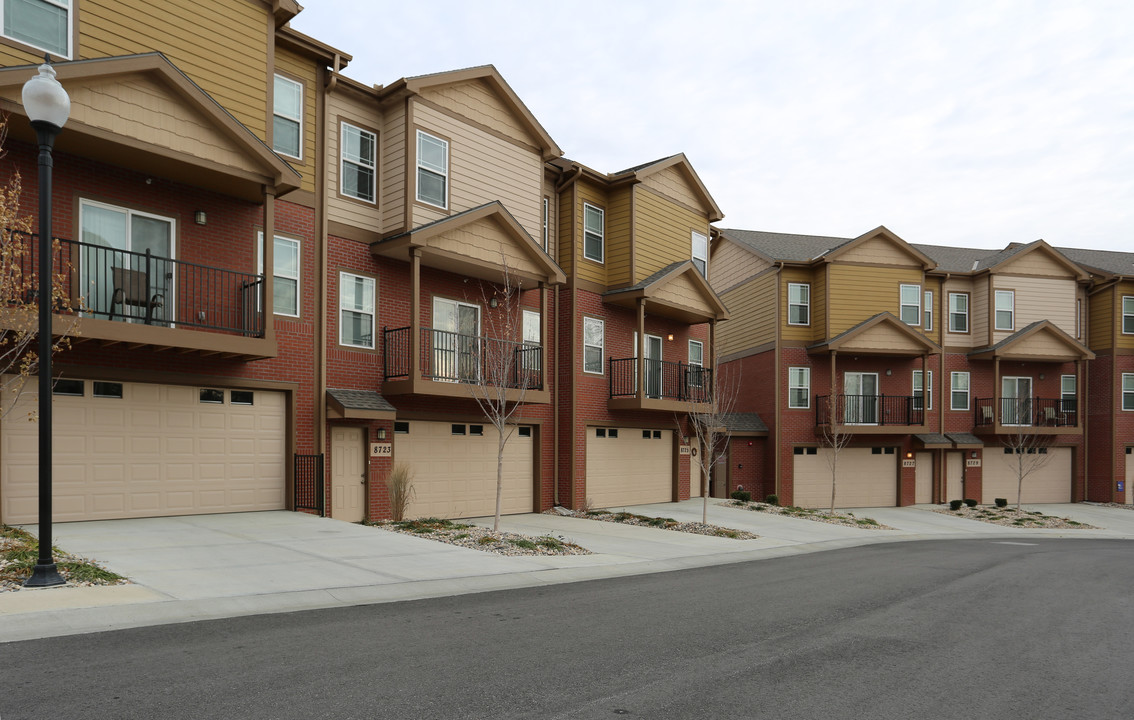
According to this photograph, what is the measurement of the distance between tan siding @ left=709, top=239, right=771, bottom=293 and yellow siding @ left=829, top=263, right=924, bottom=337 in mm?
2837

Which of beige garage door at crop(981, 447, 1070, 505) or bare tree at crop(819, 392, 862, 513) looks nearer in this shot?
bare tree at crop(819, 392, 862, 513)

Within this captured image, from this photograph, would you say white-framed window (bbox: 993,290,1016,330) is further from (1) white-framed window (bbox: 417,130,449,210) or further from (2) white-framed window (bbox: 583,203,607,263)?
(1) white-framed window (bbox: 417,130,449,210)

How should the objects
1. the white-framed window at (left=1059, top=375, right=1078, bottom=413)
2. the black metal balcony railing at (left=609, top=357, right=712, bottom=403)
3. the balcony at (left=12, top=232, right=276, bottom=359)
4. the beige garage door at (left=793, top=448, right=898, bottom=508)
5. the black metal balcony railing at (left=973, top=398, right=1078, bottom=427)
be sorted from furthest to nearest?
the white-framed window at (left=1059, top=375, right=1078, bottom=413), the black metal balcony railing at (left=973, top=398, right=1078, bottom=427), the beige garage door at (left=793, top=448, right=898, bottom=508), the black metal balcony railing at (left=609, top=357, right=712, bottom=403), the balcony at (left=12, top=232, right=276, bottom=359)

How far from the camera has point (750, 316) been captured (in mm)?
33000

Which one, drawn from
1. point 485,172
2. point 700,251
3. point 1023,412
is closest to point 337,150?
point 485,172

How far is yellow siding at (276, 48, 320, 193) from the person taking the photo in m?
16.0

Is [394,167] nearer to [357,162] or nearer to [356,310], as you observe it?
[357,162]

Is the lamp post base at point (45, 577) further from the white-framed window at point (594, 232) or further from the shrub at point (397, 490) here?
the white-framed window at point (594, 232)

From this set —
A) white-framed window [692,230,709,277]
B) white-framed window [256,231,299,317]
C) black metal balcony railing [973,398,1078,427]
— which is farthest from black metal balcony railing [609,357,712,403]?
black metal balcony railing [973,398,1078,427]

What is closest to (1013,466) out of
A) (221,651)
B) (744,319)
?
(744,319)

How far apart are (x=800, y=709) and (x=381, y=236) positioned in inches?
563

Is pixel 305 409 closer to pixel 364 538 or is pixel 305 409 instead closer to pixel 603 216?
pixel 364 538

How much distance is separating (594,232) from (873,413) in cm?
1477

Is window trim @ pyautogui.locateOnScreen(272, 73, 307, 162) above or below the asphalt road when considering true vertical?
above
